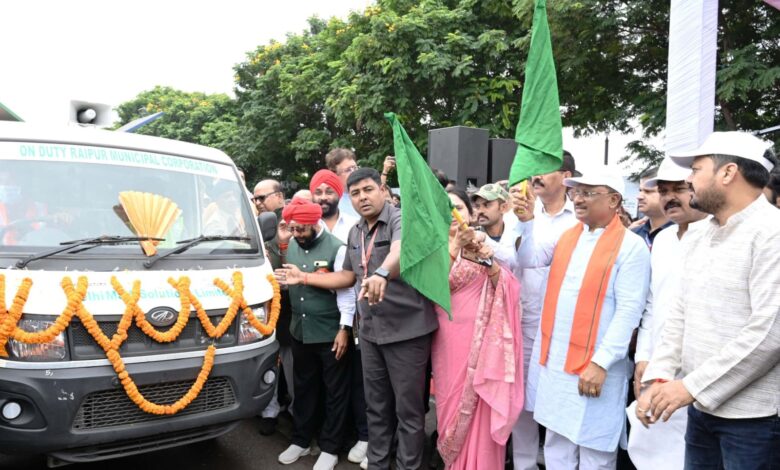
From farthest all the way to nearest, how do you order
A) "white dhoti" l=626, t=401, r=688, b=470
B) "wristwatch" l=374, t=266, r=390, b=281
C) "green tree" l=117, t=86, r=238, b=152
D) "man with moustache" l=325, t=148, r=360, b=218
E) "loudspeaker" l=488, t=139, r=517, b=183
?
"green tree" l=117, t=86, r=238, b=152 → "loudspeaker" l=488, t=139, r=517, b=183 → "man with moustache" l=325, t=148, r=360, b=218 → "wristwatch" l=374, t=266, r=390, b=281 → "white dhoti" l=626, t=401, r=688, b=470

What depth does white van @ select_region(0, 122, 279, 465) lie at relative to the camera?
2881 mm

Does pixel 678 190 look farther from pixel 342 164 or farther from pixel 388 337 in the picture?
pixel 342 164

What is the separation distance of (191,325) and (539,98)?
230 cm

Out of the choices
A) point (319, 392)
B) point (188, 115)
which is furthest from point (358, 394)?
point (188, 115)

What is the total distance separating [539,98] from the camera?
9.91 ft

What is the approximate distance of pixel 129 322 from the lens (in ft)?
9.94

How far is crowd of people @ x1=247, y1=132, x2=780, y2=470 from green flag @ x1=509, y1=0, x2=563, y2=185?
0.34m

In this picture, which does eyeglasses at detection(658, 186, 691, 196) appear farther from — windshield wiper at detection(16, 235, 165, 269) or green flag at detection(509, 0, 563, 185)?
windshield wiper at detection(16, 235, 165, 269)

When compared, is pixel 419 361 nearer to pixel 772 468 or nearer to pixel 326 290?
pixel 326 290

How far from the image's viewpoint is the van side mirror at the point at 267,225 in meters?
4.18

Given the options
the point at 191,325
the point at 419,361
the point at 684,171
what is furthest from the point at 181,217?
the point at 684,171

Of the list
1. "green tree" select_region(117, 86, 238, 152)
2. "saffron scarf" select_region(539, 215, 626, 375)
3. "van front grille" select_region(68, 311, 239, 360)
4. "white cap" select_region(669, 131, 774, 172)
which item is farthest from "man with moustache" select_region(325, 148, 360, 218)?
"green tree" select_region(117, 86, 238, 152)

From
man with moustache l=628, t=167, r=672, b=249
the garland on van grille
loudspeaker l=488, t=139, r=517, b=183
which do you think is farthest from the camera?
loudspeaker l=488, t=139, r=517, b=183

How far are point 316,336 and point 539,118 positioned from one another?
2.10 meters
